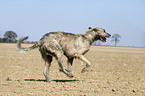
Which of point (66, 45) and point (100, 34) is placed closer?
point (66, 45)

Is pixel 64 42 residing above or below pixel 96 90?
above

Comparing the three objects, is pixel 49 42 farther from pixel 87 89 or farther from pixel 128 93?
pixel 128 93

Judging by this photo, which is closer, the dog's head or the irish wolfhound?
the irish wolfhound

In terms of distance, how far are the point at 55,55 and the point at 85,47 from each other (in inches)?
50.2

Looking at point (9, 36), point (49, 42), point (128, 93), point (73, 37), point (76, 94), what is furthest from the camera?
point (9, 36)

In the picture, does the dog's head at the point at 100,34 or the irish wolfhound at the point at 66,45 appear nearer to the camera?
the irish wolfhound at the point at 66,45

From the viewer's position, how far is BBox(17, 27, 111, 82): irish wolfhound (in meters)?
8.17

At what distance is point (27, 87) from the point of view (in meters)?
7.75

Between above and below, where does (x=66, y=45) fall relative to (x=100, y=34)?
below

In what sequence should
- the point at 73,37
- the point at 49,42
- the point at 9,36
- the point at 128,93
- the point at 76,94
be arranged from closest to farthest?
the point at 76,94 → the point at 128,93 → the point at 49,42 → the point at 73,37 → the point at 9,36

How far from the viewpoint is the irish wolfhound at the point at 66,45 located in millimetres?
8172

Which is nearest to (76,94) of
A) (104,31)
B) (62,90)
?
(62,90)

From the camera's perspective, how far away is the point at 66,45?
8.44 meters

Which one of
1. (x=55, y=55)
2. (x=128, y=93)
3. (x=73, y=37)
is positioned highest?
(x=73, y=37)
